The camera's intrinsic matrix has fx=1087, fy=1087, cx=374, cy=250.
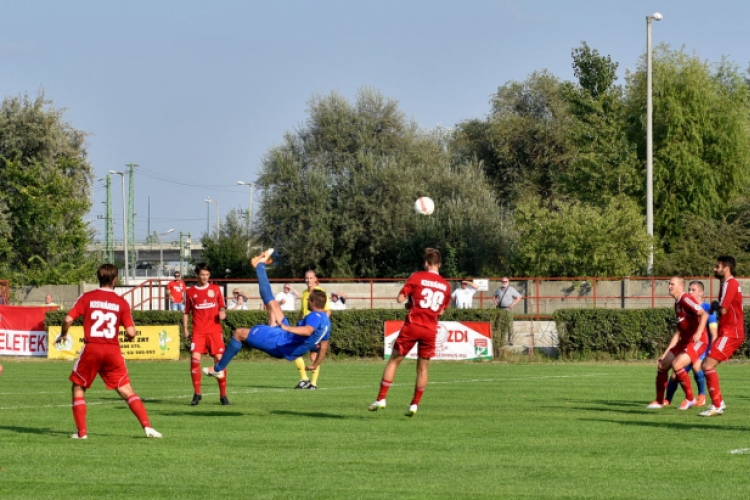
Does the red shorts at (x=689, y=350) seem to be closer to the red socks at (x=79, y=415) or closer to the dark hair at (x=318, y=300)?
the dark hair at (x=318, y=300)

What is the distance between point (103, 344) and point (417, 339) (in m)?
4.21

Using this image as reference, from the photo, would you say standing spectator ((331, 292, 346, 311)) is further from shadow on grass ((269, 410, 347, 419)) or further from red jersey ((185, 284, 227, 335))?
shadow on grass ((269, 410, 347, 419))

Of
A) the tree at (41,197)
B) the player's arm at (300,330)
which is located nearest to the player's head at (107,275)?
the player's arm at (300,330)

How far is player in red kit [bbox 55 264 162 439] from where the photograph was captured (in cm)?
1161

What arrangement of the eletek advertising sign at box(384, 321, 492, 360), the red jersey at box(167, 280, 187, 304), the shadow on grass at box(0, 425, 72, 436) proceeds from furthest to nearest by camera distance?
the eletek advertising sign at box(384, 321, 492, 360) < the red jersey at box(167, 280, 187, 304) < the shadow on grass at box(0, 425, 72, 436)

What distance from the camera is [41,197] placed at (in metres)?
48.5

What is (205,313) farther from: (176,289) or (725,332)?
A: (176,289)

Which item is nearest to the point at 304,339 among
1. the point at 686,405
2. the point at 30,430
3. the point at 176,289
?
the point at 30,430

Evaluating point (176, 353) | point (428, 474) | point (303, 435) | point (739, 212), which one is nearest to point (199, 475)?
point (428, 474)

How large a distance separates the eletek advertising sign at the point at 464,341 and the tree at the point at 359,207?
95.4 feet

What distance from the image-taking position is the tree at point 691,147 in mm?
54062

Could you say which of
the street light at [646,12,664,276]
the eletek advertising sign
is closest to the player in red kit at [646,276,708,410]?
the eletek advertising sign

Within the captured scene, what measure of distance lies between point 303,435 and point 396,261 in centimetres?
5077

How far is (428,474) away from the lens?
9.35 metres
